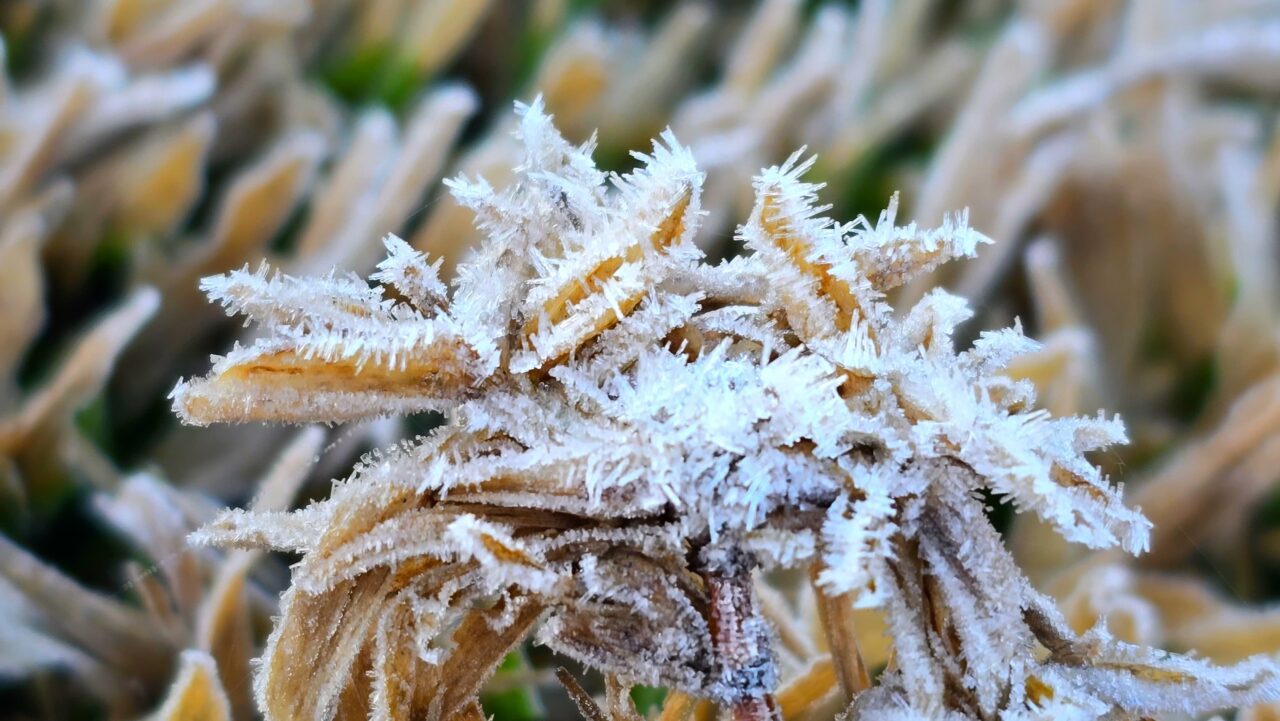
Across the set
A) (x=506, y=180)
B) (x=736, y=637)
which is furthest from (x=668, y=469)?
(x=506, y=180)

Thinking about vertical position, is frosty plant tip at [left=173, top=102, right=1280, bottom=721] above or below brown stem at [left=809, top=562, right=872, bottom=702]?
above

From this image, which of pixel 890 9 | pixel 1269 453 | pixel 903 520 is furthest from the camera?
pixel 890 9

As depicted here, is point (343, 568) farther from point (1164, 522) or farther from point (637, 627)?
point (1164, 522)

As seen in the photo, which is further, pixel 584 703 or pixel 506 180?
pixel 506 180

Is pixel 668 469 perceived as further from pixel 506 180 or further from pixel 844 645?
pixel 506 180

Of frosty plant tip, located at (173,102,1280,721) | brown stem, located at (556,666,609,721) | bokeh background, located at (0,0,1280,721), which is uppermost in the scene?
bokeh background, located at (0,0,1280,721)

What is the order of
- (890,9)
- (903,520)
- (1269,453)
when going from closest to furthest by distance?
(903,520)
(1269,453)
(890,9)

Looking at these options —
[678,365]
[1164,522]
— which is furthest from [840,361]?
[1164,522]
